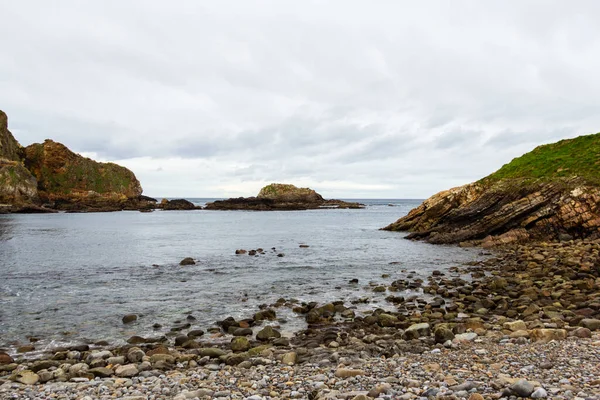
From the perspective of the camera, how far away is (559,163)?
41938 mm

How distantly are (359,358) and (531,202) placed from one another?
3422 centimetres

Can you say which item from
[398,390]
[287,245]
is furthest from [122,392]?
[287,245]

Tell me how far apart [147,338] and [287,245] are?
2940cm

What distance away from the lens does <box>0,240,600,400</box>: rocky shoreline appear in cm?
762

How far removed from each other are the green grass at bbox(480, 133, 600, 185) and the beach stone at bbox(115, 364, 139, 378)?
4053 centimetres

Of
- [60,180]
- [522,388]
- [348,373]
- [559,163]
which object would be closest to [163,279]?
[348,373]

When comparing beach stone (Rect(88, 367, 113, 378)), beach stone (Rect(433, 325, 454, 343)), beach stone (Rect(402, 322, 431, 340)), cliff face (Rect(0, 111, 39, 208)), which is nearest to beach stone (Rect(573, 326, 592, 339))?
beach stone (Rect(433, 325, 454, 343))

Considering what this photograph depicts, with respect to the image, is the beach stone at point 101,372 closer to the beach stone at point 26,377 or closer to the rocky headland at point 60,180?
the beach stone at point 26,377

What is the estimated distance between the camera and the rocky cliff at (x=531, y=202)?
3462 centimetres

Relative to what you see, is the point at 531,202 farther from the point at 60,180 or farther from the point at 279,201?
the point at 60,180

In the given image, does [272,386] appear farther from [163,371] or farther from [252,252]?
[252,252]

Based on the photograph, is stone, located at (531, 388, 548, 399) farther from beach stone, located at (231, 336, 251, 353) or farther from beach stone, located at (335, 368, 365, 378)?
beach stone, located at (231, 336, 251, 353)

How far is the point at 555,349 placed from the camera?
9180mm

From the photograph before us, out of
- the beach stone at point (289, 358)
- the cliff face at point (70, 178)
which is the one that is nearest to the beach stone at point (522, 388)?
the beach stone at point (289, 358)
